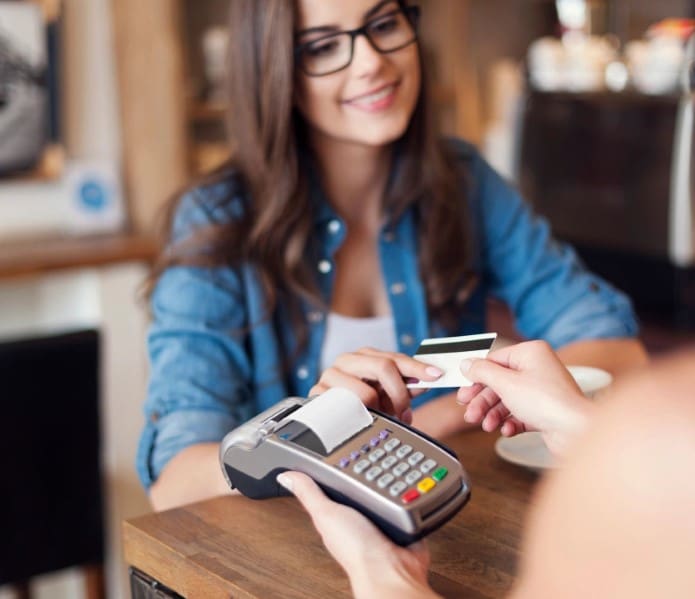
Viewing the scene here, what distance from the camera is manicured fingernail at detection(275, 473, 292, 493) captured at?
2.74 ft

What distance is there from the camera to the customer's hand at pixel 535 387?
0.86 m

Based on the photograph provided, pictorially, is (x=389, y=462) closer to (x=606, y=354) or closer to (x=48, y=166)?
(x=606, y=354)

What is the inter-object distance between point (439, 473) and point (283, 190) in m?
0.77

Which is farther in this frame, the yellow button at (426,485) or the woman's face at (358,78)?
the woman's face at (358,78)

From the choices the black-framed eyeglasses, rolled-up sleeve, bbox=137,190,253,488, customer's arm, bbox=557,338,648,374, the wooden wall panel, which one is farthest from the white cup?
the wooden wall panel

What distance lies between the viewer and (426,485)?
821 millimetres

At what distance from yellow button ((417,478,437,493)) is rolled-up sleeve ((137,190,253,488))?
0.50 metres

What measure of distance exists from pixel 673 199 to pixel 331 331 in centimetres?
144

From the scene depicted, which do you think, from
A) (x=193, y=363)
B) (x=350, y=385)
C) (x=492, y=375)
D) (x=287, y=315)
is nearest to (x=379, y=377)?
(x=350, y=385)

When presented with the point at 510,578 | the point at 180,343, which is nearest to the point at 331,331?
the point at 180,343

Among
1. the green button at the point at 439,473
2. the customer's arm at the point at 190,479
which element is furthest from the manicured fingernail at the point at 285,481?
the customer's arm at the point at 190,479

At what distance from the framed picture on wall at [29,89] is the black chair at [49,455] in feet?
2.91

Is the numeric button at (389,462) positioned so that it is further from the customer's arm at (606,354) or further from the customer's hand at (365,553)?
the customer's arm at (606,354)

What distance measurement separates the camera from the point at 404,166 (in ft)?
5.43
